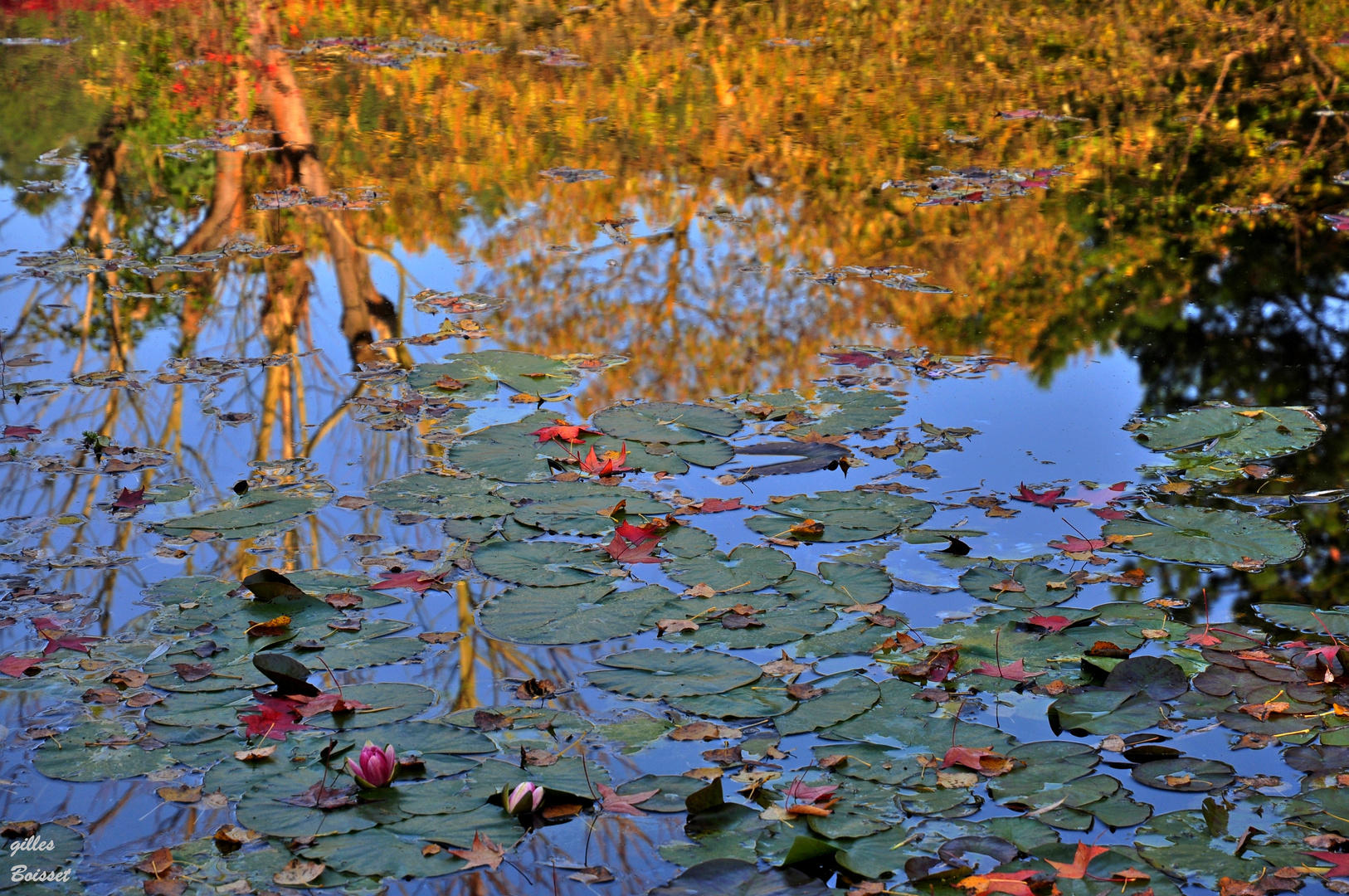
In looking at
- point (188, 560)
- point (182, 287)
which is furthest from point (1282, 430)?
point (182, 287)

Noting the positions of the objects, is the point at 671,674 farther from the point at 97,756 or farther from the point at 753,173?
the point at 753,173

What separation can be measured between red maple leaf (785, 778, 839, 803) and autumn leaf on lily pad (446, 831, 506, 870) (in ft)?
1.79

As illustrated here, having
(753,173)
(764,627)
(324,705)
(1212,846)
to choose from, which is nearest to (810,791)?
(764,627)

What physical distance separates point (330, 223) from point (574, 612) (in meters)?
3.37

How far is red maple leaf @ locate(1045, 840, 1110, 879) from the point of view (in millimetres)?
2066

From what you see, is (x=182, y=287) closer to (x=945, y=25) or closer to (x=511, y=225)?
(x=511, y=225)

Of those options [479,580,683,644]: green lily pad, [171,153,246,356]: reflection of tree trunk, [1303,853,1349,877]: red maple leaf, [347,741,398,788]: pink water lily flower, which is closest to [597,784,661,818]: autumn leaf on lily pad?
[347,741,398,788]: pink water lily flower

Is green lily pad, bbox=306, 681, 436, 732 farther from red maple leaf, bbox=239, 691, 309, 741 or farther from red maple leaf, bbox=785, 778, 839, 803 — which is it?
red maple leaf, bbox=785, 778, 839, 803

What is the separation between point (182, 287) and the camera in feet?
16.3

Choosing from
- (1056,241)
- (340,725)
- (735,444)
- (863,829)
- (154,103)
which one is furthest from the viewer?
(154,103)

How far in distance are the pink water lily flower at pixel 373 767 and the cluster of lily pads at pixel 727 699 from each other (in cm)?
3

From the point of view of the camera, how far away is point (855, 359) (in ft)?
14.6

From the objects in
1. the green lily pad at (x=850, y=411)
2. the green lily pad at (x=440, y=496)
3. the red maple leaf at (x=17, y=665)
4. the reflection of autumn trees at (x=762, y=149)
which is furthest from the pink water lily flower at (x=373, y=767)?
the reflection of autumn trees at (x=762, y=149)

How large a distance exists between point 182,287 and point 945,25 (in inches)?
270
